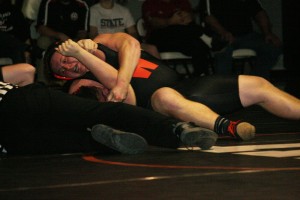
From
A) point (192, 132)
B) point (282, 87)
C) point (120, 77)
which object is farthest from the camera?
point (282, 87)

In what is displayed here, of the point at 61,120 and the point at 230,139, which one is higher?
the point at 61,120

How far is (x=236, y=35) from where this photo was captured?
7.91m

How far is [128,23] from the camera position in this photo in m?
8.20

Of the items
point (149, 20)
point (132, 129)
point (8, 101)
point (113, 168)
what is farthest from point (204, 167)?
point (149, 20)

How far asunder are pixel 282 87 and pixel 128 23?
1834mm

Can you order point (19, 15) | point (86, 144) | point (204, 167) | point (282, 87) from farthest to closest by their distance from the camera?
point (282, 87)
point (19, 15)
point (86, 144)
point (204, 167)

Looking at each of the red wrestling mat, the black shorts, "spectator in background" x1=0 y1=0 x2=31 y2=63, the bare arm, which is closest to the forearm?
the bare arm

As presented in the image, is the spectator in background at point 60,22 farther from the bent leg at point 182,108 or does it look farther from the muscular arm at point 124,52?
the bent leg at point 182,108

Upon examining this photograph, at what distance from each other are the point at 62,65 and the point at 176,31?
3.73 meters

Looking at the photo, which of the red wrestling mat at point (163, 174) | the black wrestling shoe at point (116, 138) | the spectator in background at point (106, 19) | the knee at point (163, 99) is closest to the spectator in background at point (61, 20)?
the spectator in background at point (106, 19)

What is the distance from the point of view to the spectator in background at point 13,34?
293 inches

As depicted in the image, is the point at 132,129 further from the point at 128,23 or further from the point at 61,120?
the point at 128,23

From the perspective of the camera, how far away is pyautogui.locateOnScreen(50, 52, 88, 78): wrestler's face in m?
4.14

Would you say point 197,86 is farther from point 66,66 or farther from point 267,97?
point 66,66
